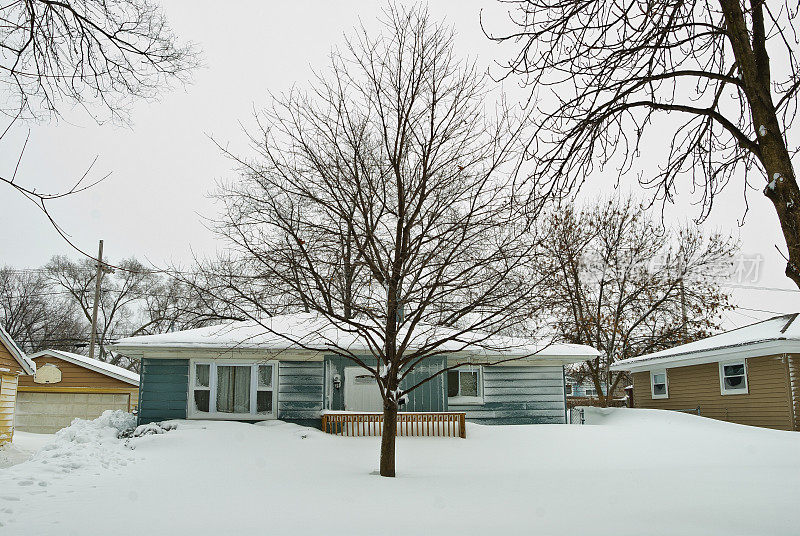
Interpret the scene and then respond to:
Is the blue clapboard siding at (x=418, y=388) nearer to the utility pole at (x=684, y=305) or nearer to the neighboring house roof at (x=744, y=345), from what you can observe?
the neighboring house roof at (x=744, y=345)

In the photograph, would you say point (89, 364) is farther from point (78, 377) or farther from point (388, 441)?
point (388, 441)

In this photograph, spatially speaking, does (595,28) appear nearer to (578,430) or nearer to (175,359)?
(578,430)

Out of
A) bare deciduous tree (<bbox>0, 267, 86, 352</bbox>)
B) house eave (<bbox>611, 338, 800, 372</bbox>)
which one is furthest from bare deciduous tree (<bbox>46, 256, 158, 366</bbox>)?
house eave (<bbox>611, 338, 800, 372</bbox>)

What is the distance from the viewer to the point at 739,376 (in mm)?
20156

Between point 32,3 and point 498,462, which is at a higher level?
point 32,3

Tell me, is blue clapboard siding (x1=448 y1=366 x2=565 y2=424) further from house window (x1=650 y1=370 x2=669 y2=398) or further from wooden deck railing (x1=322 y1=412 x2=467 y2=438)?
house window (x1=650 y1=370 x2=669 y2=398)

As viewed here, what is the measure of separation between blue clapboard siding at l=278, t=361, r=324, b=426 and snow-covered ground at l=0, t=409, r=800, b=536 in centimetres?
81

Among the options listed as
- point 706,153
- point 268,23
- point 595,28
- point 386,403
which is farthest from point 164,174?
point 706,153

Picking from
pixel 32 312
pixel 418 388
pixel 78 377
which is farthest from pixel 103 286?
pixel 418 388

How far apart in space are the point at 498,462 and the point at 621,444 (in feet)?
13.5

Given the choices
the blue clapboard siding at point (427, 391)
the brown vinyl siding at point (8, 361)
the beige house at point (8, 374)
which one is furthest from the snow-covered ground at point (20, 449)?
the blue clapboard siding at point (427, 391)

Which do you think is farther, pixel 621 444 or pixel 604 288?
pixel 604 288

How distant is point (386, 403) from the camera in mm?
9977

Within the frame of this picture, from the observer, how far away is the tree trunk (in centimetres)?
982
